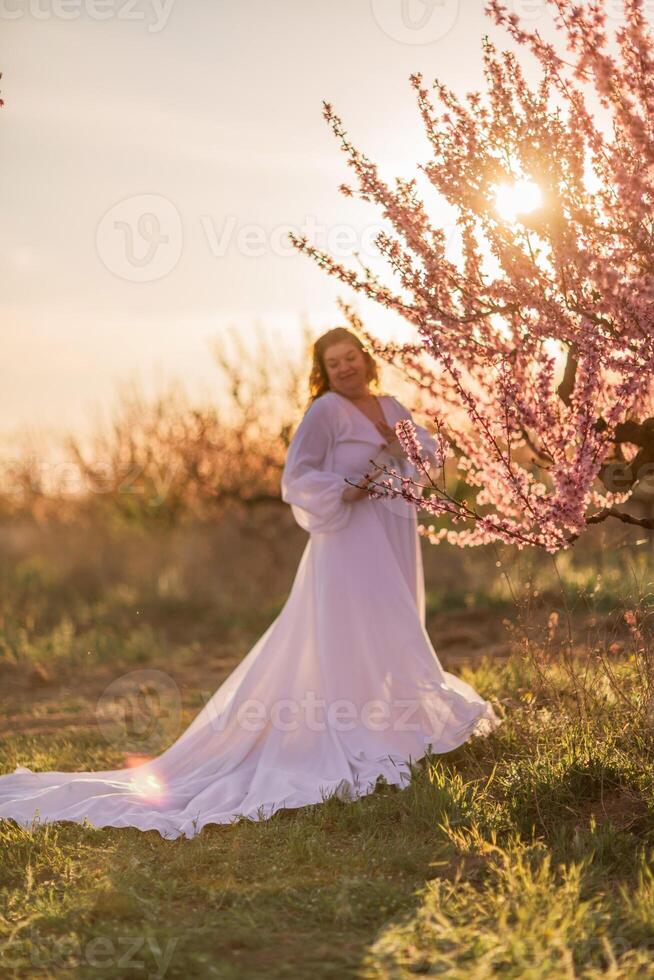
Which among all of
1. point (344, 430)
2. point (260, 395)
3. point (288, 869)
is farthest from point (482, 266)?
point (260, 395)

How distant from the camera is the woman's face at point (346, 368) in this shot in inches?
261

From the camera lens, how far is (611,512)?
527 centimetres

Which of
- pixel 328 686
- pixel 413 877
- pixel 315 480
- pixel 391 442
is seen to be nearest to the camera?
pixel 413 877

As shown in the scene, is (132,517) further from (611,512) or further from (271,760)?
(611,512)

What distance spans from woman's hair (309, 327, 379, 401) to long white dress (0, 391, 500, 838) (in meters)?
0.21

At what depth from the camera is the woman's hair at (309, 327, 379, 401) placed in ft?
21.8

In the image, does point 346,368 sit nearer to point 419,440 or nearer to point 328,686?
point 419,440

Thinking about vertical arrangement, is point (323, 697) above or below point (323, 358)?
below

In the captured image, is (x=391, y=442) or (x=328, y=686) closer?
(x=328, y=686)

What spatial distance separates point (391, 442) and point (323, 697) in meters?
1.56

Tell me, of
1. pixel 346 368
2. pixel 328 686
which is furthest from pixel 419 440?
pixel 328 686

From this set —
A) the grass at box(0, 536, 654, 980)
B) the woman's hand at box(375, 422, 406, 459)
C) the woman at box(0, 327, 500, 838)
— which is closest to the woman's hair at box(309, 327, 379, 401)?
the woman at box(0, 327, 500, 838)

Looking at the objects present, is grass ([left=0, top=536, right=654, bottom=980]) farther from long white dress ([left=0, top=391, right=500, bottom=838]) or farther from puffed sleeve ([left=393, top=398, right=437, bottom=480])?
puffed sleeve ([left=393, top=398, right=437, bottom=480])

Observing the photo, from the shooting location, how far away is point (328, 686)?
627cm
